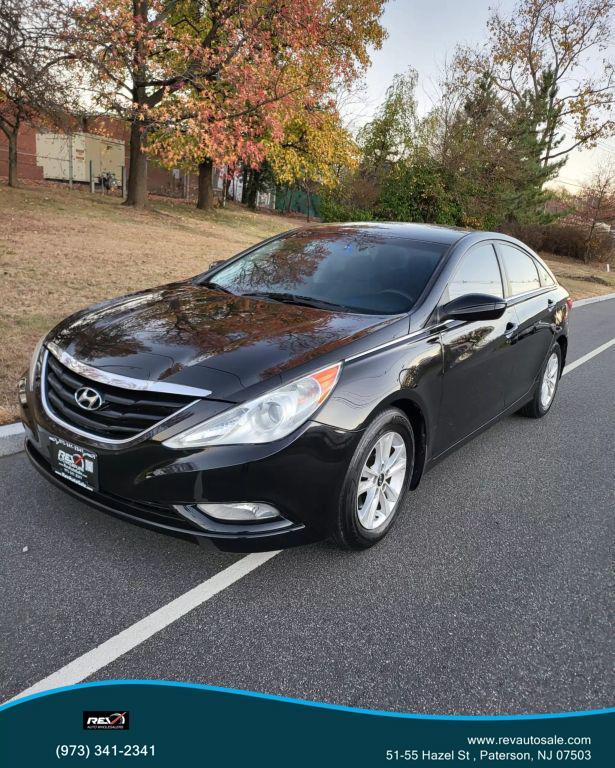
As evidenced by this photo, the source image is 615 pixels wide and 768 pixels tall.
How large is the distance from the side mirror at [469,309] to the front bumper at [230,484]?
1.15 m

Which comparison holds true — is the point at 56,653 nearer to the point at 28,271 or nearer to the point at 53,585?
the point at 53,585

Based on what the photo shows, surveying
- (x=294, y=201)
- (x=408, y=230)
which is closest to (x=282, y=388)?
(x=408, y=230)

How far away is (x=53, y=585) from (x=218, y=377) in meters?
1.18

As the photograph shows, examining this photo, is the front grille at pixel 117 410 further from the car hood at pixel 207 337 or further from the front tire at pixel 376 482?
the front tire at pixel 376 482

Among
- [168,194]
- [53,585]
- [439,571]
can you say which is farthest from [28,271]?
[168,194]

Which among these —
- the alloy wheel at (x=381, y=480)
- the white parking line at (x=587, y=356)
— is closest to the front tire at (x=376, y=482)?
the alloy wheel at (x=381, y=480)

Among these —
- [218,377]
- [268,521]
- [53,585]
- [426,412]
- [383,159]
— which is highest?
[383,159]

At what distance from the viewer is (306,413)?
2664 mm

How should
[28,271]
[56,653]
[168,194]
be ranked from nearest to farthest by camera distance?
[56,653] < [28,271] < [168,194]

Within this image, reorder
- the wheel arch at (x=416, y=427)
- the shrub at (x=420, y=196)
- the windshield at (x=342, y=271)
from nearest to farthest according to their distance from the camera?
the wheel arch at (x=416, y=427) → the windshield at (x=342, y=271) → the shrub at (x=420, y=196)

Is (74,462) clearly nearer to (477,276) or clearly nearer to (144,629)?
(144,629)

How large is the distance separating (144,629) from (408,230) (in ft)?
10.2

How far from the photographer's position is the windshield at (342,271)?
3.67 meters

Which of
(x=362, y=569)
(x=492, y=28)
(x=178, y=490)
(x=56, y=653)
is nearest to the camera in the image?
(x=56, y=653)
